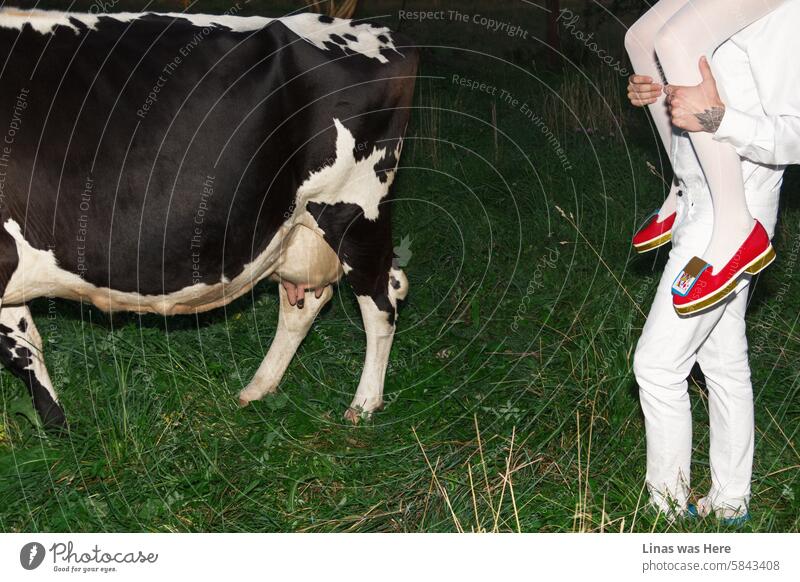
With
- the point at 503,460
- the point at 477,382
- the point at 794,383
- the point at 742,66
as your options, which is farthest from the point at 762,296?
the point at 742,66

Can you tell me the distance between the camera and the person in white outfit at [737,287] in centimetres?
291

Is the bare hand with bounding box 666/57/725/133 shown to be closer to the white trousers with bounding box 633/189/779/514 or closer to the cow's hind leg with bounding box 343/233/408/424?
the white trousers with bounding box 633/189/779/514

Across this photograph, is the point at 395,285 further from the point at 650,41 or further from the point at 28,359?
the point at 650,41

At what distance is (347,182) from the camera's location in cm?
480

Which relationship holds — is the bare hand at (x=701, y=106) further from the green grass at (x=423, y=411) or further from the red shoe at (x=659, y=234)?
the green grass at (x=423, y=411)

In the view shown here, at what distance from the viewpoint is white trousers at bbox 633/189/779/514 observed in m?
3.21

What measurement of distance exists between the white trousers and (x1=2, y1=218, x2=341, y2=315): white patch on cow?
221 centimetres

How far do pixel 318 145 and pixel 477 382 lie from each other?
162 cm

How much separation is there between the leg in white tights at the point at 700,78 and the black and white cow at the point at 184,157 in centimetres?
207

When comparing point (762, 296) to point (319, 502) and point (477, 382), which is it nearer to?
point (477, 382)

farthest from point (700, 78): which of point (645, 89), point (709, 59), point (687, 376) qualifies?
point (687, 376)

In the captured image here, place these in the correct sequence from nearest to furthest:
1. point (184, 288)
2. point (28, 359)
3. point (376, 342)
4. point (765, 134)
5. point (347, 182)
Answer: point (765, 134) < point (28, 359) < point (184, 288) < point (347, 182) < point (376, 342)

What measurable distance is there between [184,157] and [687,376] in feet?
8.28

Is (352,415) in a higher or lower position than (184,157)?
lower
